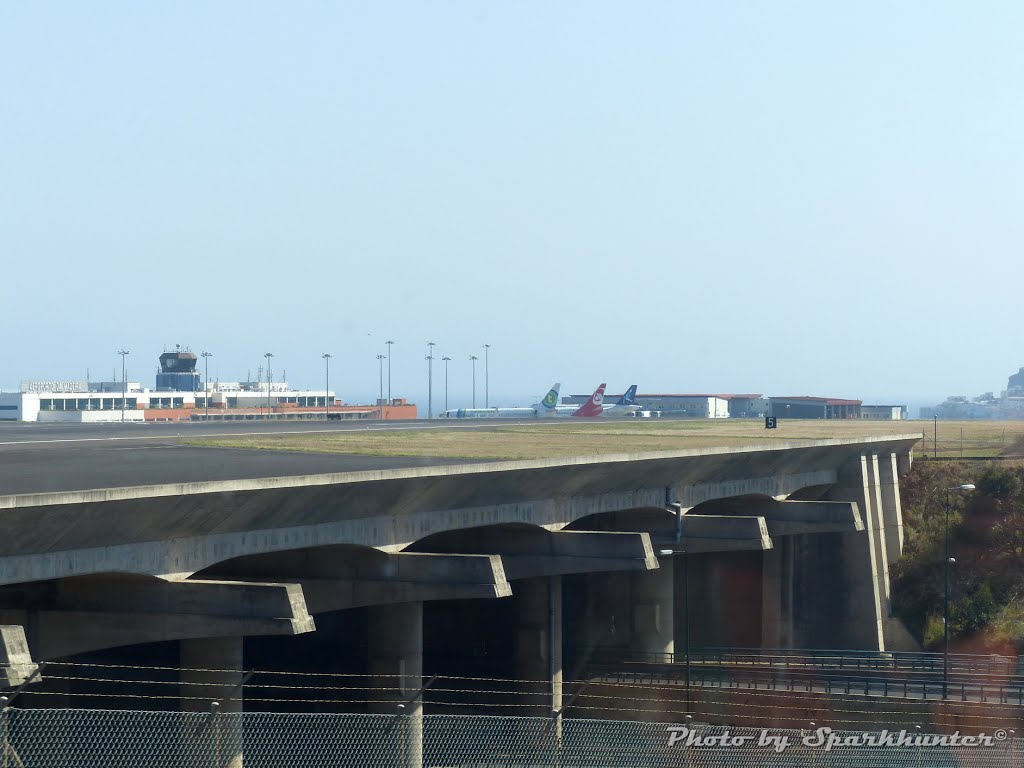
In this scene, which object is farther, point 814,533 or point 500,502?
point 814,533

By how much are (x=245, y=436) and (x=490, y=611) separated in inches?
604

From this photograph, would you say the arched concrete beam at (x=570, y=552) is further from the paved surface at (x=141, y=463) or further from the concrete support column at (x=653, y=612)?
the concrete support column at (x=653, y=612)

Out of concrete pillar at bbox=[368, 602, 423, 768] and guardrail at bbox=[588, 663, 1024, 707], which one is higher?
concrete pillar at bbox=[368, 602, 423, 768]

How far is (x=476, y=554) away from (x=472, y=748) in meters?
13.1

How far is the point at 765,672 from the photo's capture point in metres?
50.6

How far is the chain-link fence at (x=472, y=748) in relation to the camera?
941 inches

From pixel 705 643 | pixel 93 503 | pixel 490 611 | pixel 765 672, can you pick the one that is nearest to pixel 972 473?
pixel 705 643

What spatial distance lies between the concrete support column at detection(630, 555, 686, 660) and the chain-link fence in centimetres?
1637

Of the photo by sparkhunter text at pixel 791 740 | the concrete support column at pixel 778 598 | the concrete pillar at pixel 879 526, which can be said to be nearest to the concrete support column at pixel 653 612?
the concrete support column at pixel 778 598

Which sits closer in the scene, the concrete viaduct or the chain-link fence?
the chain-link fence

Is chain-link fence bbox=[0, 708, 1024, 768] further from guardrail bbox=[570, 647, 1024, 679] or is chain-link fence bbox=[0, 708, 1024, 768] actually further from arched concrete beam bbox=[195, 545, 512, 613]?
guardrail bbox=[570, 647, 1024, 679]

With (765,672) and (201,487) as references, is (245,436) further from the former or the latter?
(201,487)

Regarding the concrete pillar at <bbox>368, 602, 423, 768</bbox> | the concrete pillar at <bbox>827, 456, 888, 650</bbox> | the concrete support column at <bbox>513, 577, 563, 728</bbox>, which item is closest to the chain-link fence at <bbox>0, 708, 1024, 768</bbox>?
the concrete pillar at <bbox>368, 602, 423, 768</bbox>

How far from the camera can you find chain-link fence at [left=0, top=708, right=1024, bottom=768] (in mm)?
23906
